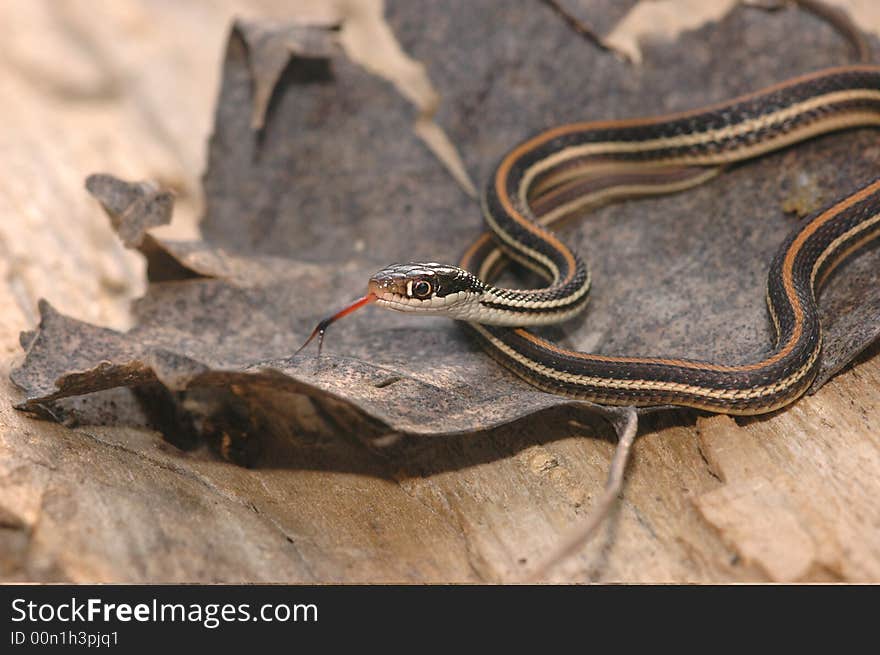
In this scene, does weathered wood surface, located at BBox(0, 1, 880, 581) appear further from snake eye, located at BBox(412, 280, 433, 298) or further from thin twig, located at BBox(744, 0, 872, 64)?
thin twig, located at BBox(744, 0, 872, 64)

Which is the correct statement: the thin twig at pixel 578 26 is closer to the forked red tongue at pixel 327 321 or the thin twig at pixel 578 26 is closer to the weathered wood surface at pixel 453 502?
the forked red tongue at pixel 327 321

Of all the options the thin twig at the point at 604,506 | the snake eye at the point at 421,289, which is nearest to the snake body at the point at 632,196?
the snake eye at the point at 421,289

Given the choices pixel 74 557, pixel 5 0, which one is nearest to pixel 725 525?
pixel 74 557

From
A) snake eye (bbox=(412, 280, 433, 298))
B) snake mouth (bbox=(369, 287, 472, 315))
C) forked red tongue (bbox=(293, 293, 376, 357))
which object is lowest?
forked red tongue (bbox=(293, 293, 376, 357))

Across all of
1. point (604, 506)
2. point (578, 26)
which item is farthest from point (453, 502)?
point (578, 26)

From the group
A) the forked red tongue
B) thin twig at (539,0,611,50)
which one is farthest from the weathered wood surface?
thin twig at (539,0,611,50)

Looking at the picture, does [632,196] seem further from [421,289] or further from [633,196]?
[421,289]

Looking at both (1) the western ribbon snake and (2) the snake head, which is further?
(2) the snake head
